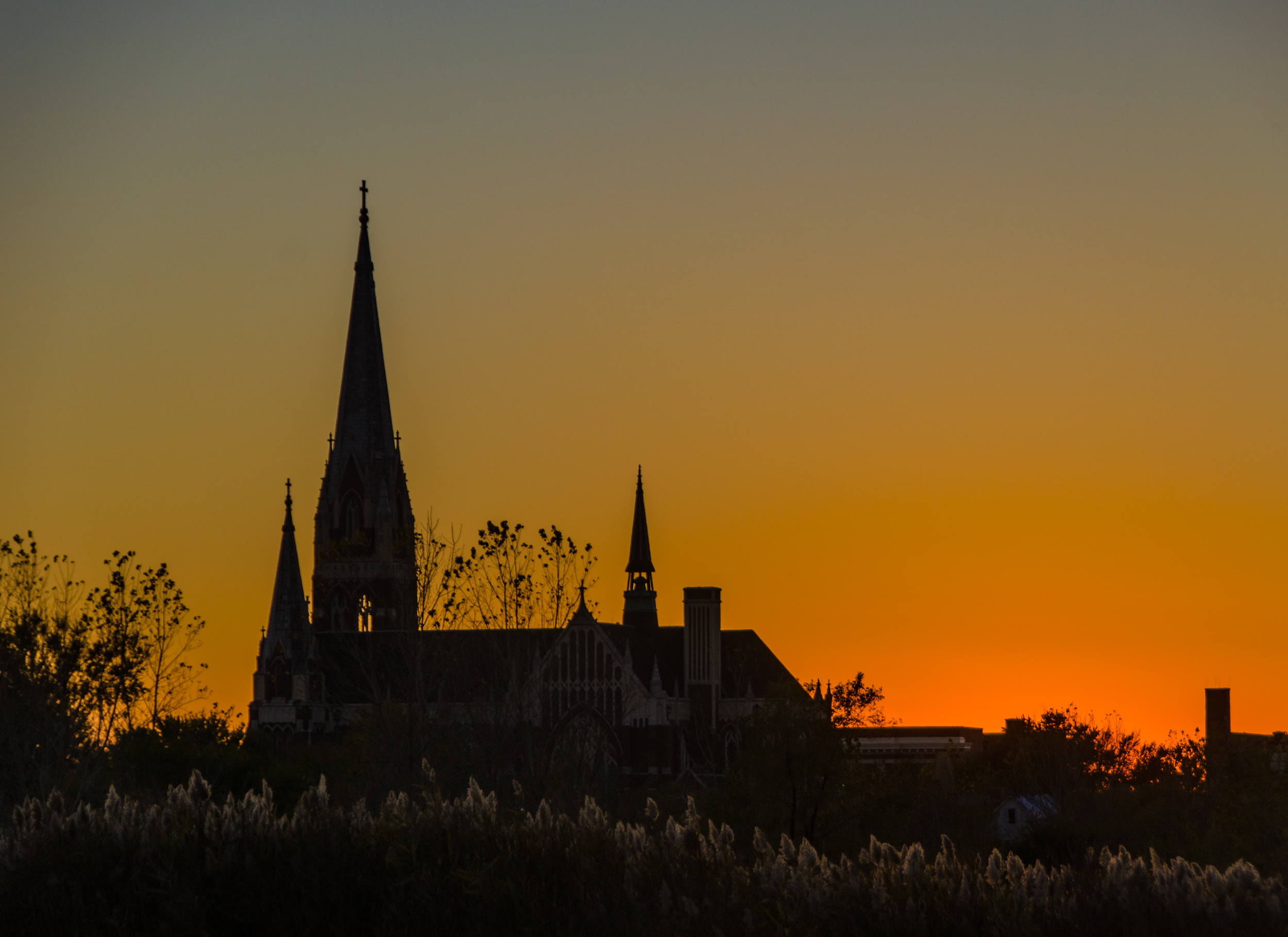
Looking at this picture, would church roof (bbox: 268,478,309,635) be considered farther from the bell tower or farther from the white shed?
the white shed

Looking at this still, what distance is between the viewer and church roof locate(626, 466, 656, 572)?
11906cm

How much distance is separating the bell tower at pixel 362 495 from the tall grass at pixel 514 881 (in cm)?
10055

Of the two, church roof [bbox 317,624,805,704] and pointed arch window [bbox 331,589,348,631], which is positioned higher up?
pointed arch window [bbox 331,589,348,631]

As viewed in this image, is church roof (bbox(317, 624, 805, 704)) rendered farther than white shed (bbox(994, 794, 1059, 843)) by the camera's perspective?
No

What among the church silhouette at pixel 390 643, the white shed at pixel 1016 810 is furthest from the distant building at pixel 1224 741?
the church silhouette at pixel 390 643

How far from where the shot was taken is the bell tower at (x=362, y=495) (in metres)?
123

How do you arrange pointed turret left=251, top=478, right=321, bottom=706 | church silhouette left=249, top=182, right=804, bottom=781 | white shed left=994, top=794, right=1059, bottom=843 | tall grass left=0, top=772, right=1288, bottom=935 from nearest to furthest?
1. tall grass left=0, top=772, right=1288, bottom=935
2. white shed left=994, top=794, right=1059, bottom=843
3. church silhouette left=249, top=182, right=804, bottom=781
4. pointed turret left=251, top=478, right=321, bottom=706

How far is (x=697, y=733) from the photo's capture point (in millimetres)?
106125

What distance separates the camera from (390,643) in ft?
296

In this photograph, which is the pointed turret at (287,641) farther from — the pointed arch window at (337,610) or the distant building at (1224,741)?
the distant building at (1224,741)

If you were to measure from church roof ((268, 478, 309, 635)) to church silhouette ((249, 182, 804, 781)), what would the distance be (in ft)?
0.31

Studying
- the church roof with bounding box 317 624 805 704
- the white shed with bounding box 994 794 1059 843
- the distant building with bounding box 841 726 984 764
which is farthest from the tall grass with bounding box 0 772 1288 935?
Answer: the distant building with bounding box 841 726 984 764

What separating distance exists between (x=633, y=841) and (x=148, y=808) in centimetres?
574

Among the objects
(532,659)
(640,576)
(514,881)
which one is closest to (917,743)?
(640,576)
